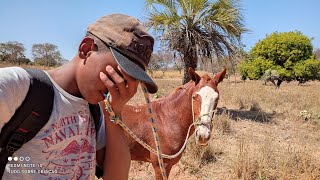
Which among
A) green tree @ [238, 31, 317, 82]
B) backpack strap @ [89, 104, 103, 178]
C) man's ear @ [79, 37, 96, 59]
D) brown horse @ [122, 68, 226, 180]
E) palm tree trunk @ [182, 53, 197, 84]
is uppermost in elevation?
green tree @ [238, 31, 317, 82]

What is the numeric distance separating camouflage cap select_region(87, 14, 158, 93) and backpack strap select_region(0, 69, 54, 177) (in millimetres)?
281

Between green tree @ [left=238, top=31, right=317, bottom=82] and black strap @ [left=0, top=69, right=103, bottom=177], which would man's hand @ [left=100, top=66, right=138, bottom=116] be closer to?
black strap @ [left=0, top=69, right=103, bottom=177]

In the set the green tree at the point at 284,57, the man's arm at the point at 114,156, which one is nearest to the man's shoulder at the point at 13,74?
A: the man's arm at the point at 114,156

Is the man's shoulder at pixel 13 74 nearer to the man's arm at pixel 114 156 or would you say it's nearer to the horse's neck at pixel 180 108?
the man's arm at pixel 114 156

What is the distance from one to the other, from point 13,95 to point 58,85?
0.67 ft

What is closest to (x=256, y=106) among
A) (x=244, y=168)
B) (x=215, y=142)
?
(x=215, y=142)

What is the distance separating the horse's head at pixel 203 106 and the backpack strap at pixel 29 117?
2504mm

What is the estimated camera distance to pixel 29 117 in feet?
3.08

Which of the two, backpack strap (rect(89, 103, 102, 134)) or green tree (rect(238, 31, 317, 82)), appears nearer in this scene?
backpack strap (rect(89, 103, 102, 134))

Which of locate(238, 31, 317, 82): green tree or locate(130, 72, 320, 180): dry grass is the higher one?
locate(238, 31, 317, 82): green tree

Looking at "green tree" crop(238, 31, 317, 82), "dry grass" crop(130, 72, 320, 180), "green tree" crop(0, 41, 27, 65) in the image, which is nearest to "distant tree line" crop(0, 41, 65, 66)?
"green tree" crop(0, 41, 27, 65)

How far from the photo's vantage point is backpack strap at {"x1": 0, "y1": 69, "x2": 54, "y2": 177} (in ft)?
2.98

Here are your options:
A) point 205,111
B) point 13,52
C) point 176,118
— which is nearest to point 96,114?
point 205,111

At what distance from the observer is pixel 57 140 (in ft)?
3.42
